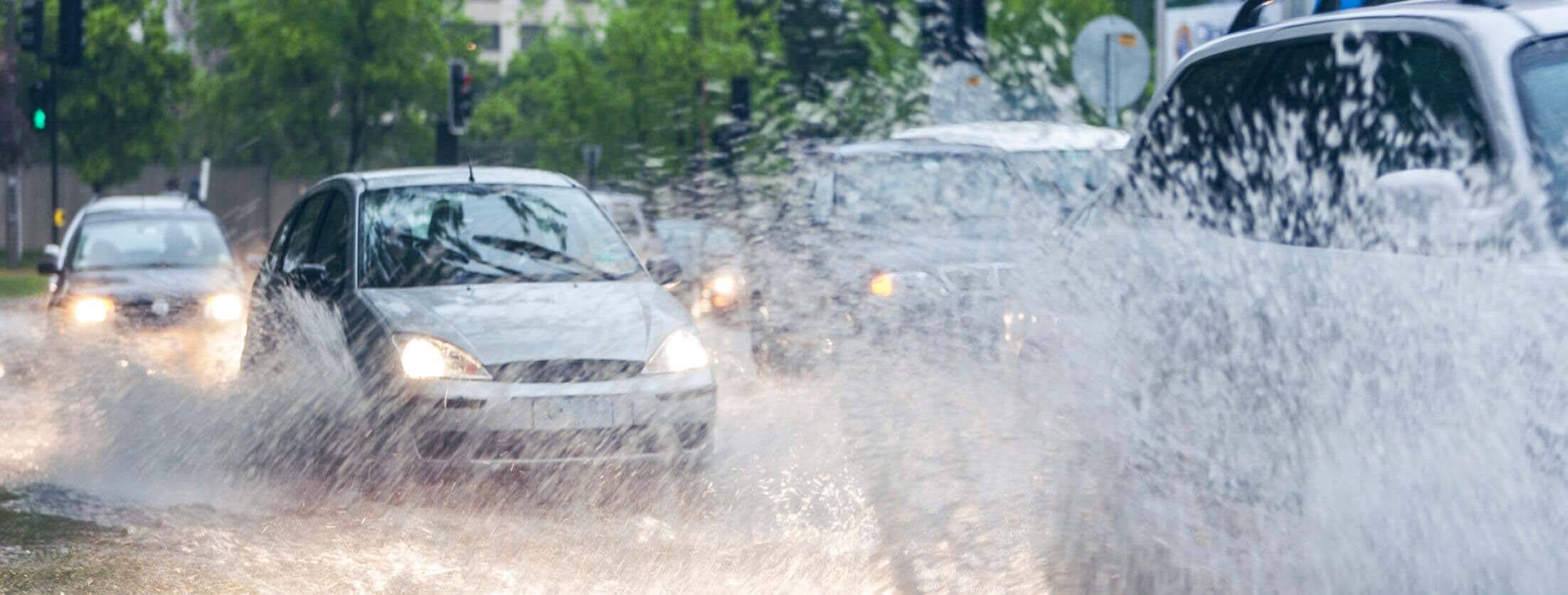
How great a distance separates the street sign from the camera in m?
14.0

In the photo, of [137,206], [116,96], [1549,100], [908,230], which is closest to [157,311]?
[137,206]

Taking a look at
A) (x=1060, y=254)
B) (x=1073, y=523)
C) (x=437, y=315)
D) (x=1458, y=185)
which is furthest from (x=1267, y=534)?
(x=437, y=315)

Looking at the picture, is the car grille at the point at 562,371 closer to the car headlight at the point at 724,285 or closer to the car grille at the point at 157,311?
the car grille at the point at 157,311

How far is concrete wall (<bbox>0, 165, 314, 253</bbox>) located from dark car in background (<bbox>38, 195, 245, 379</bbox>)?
3250 cm


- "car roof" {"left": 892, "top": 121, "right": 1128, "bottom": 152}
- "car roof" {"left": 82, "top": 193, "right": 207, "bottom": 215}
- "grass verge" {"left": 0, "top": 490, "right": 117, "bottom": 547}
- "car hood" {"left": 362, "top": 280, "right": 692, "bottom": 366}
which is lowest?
"grass verge" {"left": 0, "top": 490, "right": 117, "bottom": 547}

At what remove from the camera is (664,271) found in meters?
8.24

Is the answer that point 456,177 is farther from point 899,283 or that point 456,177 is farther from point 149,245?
point 149,245

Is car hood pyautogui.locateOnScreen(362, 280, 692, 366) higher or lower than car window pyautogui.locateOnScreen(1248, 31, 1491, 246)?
lower

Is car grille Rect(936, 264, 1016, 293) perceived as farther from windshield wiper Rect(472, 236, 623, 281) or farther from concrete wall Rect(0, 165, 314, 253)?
concrete wall Rect(0, 165, 314, 253)

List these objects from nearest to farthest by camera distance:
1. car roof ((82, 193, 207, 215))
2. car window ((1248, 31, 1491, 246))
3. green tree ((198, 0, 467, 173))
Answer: car window ((1248, 31, 1491, 246)), car roof ((82, 193, 207, 215)), green tree ((198, 0, 467, 173))

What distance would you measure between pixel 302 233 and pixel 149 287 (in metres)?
5.02

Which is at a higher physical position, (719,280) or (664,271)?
(664,271)

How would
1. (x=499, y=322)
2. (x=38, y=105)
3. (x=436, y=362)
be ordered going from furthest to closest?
1. (x=38, y=105)
2. (x=499, y=322)
3. (x=436, y=362)

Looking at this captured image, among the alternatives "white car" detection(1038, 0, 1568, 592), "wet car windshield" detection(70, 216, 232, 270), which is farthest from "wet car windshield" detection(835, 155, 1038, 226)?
"wet car windshield" detection(70, 216, 232, 270)
